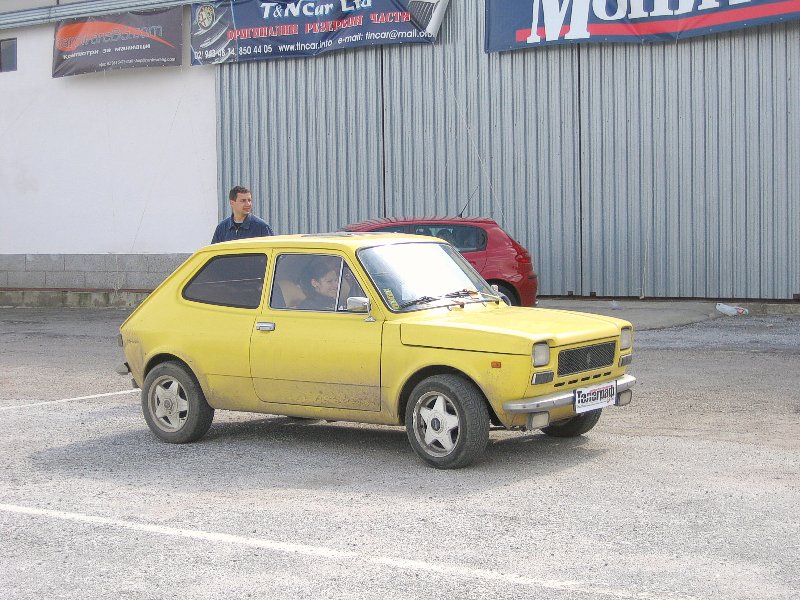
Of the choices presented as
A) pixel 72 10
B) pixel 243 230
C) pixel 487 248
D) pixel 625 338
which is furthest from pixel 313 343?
pixel 72 10

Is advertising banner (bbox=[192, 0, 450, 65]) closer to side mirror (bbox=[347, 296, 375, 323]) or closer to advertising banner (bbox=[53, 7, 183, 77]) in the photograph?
advertising banner (bbox=[53, 7, 183, 77])

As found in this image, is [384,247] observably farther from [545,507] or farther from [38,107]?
[38,107]

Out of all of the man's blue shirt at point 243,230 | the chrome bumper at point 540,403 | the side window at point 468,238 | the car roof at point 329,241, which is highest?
the side window at point 468,238

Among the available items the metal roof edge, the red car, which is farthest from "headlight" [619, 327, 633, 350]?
the metal roof edge

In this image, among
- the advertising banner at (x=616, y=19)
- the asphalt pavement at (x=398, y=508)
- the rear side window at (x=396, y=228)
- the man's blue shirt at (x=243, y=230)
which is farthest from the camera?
the advertising banner at (x=616, y=19)

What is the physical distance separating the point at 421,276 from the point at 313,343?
894mm

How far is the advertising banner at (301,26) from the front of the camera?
21594mm

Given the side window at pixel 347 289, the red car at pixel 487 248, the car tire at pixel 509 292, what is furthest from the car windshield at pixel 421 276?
the car tire at pixel 509 292

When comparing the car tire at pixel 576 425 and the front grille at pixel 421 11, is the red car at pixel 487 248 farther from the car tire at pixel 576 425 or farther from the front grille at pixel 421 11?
the car tire at pixel 576 425

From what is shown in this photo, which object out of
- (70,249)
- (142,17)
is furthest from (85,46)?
(70,249)

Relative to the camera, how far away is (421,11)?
21.5 metres

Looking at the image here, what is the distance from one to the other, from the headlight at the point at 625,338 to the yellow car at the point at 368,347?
2cm

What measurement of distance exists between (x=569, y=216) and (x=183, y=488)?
13.8m

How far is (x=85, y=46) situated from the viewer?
25438 millimetres
